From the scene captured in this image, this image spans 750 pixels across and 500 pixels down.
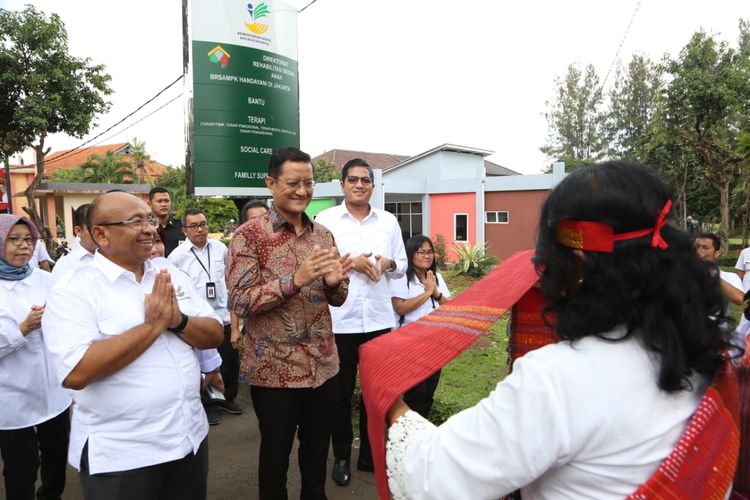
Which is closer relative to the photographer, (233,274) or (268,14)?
(233,274)

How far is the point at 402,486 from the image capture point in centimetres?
→ 116

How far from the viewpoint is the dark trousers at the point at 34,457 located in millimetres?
2645

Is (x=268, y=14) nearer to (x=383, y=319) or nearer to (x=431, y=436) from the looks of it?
(x=383, y=319)

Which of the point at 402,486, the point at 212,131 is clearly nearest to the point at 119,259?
the point at 402,486

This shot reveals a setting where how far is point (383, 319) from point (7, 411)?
2.11 metres

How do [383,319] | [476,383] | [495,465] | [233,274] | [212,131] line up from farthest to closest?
1. [212,131]
2. [476,383]
3. [383,319]
4. [233,274]
5. [495,465]

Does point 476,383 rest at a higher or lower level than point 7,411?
lower

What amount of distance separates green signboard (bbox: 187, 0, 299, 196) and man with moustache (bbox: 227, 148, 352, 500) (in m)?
3.76

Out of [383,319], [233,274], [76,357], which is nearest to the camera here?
[76,357]

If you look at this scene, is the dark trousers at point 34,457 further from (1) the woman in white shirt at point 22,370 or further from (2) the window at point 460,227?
(2) the window at point 460,227

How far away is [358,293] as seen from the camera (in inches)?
132

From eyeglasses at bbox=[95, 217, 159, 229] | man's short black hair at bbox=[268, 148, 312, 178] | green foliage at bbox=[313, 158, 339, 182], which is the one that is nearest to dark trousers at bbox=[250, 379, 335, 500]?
eyeglasses at bbox=[95, 217, 159, 229]

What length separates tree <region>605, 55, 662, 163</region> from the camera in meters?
33.8

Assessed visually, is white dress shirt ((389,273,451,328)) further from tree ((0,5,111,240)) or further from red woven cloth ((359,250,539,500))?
tree ((0,5,111,240))
